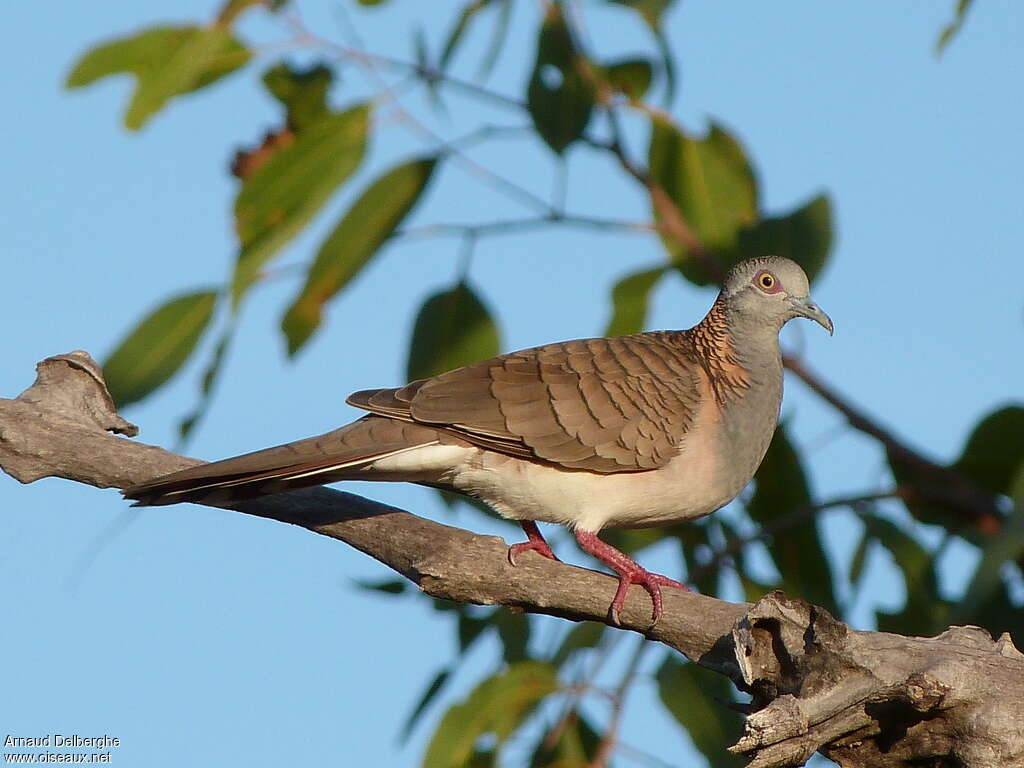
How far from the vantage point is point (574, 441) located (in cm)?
432

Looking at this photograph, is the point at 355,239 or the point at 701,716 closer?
the point at 701,716

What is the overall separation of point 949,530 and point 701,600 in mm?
1671

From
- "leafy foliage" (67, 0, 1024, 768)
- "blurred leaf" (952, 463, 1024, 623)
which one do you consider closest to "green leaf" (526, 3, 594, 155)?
"leafy foliage" (67, 0, 1024, 768)

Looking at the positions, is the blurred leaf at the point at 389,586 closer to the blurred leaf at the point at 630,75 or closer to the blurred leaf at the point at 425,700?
the blurred leaf at the point at 425,700

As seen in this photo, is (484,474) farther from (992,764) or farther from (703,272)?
(992,764)

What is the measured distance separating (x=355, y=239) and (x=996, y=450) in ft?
7.73

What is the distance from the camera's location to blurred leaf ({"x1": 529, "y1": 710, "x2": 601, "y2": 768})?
4789mm

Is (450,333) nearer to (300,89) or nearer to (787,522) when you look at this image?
(300,89)

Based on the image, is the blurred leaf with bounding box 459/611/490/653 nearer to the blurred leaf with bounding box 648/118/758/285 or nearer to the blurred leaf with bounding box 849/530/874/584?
the blurred leaf with bounding box 849/530/874/584

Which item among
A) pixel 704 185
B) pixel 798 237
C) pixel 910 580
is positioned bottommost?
pixel 910 580

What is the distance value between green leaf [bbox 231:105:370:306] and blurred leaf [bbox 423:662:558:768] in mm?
1583

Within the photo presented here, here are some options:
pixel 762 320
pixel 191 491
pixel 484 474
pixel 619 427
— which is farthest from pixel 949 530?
pixel 191 491

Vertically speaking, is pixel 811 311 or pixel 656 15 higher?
pixel 656 15

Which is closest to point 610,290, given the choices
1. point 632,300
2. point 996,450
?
point 632,300
